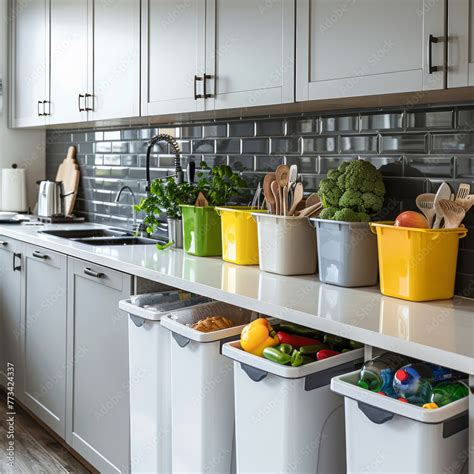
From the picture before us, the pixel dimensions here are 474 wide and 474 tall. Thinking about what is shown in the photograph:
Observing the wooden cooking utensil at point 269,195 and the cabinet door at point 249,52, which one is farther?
the wooden cooking utensil at point 269,195

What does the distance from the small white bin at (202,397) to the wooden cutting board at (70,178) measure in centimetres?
251

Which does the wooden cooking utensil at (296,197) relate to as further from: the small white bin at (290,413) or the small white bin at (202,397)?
the small white bin at (290,413)

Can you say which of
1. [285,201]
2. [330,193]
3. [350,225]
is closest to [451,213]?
[350,225]

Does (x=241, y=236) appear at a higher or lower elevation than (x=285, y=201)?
lower

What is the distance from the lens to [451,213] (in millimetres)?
2221

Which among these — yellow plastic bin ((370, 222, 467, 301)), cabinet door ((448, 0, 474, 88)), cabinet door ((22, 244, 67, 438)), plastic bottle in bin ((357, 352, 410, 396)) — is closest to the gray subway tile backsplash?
yellow plastic bin ((370, 222, 467, 301))

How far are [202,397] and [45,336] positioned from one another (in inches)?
60.1

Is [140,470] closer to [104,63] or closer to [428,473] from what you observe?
[428,473]

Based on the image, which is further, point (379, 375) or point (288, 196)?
point (288, 196)

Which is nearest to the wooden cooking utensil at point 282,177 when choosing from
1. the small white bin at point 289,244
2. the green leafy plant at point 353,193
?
the small white bin at point 289,244

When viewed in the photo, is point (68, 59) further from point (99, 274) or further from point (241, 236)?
point (241, 236)

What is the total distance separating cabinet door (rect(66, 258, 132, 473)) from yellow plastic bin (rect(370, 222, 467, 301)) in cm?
102

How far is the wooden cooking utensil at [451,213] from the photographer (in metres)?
2.20

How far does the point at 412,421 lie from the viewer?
1642 millimetres
